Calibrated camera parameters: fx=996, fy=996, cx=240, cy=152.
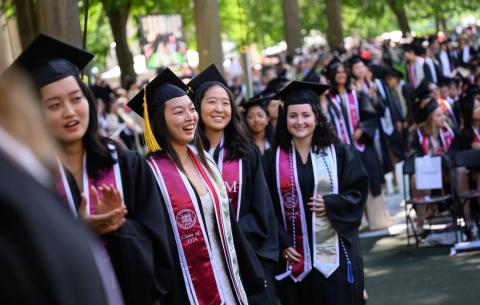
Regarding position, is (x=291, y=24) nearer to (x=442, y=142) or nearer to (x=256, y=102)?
(x=442, y=142)

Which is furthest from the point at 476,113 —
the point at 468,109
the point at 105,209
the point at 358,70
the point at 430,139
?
the point at 105,209

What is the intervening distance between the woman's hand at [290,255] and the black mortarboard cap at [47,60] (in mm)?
2847

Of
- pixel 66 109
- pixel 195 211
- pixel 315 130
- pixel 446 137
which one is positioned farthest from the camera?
pixel 446 137

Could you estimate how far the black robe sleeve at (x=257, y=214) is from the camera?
6070mm

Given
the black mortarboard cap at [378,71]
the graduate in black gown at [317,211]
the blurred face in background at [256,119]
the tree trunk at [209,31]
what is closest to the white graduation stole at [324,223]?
the graduate in black gown at [317,211]

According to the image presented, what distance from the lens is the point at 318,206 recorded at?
6.64 m

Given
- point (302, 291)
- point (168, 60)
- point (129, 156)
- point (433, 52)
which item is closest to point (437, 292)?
point (302, 291)

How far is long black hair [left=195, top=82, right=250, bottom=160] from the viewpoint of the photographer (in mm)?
6355

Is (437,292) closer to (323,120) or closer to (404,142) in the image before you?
(323,120)

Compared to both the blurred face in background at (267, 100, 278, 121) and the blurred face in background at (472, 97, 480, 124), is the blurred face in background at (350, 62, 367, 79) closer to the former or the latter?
the blurred face in background at (472, 97, 480, 124)

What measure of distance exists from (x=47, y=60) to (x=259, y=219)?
2.32 meters

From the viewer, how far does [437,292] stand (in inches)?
350

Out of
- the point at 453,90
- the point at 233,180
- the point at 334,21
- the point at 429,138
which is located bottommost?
the point at 233,180

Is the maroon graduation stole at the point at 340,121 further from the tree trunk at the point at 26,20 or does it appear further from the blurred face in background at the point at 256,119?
the tree trunk at the point at 26,20
